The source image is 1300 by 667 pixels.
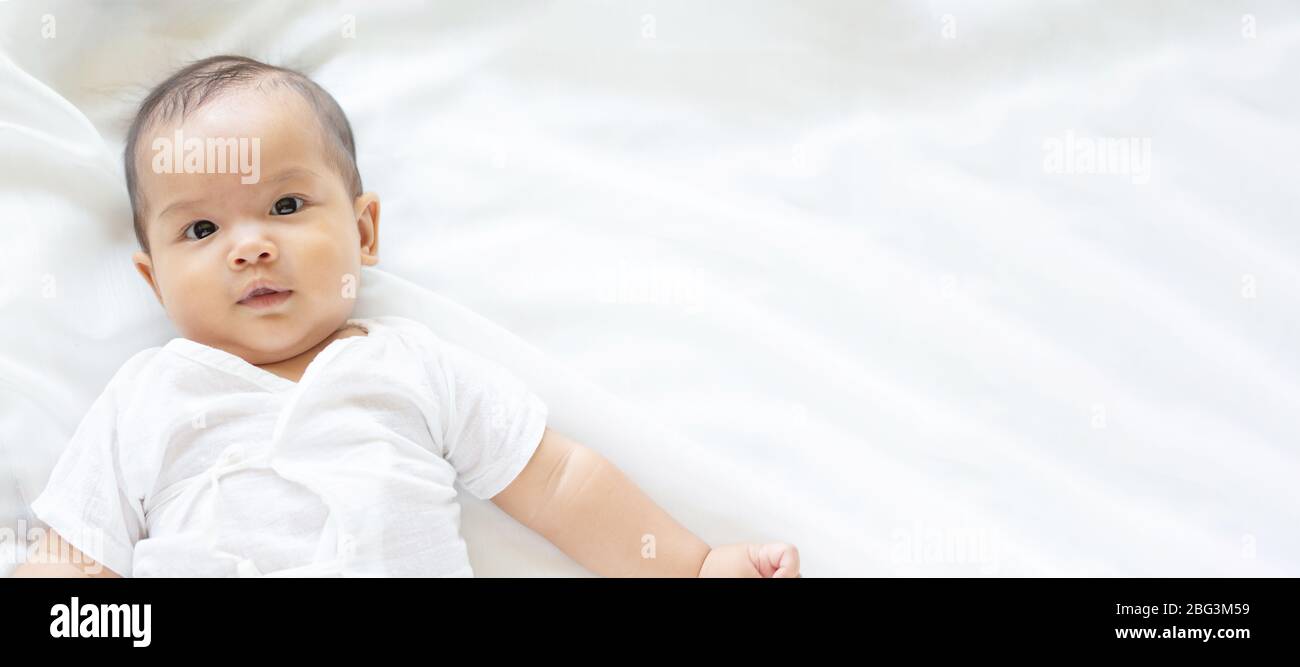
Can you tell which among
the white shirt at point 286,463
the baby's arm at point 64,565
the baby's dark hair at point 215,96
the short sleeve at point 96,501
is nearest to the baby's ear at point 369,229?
the baby's dark hair at point 215,96

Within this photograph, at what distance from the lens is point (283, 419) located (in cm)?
124

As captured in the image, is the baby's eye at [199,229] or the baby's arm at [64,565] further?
the baby's eye at [199,229]

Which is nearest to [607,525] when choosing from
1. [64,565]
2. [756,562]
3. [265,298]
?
[756,562]

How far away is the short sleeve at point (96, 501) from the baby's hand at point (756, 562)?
2.25ft

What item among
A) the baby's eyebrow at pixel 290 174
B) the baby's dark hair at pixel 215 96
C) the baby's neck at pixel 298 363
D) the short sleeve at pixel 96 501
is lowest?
the short sleeve at pixel 96 501

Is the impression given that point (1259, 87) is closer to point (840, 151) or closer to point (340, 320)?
point (840, 151)

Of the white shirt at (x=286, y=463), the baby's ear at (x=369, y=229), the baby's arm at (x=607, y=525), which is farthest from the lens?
the baby's ear at (x=369, y=229)

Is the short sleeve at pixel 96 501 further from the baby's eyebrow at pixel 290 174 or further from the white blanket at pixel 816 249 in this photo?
the baby's eyebrow at pixel 290 174

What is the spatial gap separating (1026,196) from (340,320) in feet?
3.24

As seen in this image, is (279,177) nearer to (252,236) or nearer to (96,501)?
(252,236)

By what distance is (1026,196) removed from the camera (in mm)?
1538

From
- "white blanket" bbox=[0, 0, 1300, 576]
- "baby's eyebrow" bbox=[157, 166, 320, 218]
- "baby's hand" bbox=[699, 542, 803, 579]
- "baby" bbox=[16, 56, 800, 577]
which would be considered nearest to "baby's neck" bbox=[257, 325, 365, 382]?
"baby" bbox=[16, 56, 800, 577]

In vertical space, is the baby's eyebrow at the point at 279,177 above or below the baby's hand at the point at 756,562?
above

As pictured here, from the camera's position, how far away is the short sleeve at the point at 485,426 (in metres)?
1.31
